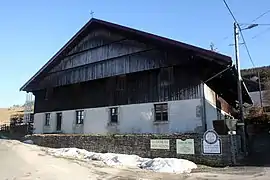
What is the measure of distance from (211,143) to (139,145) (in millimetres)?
5224

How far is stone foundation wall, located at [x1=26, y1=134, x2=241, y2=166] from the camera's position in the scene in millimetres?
17828

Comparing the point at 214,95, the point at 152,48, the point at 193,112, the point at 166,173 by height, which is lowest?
the point at 166,173

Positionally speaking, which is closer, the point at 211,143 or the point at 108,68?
the point at 211,143

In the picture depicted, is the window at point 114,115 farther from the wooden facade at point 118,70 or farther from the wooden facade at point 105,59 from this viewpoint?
the wooden facade at point 105,59

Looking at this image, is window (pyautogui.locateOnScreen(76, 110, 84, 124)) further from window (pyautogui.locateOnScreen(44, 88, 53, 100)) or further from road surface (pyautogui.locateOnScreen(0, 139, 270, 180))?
road surface (pyautogui.locateOnScreen(0, 139, 270, 180))

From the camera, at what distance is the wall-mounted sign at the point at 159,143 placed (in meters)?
20.0

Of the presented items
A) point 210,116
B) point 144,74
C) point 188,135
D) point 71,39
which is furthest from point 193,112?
point 71,39

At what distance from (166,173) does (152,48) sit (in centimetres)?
1201

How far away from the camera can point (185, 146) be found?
19.2 metres

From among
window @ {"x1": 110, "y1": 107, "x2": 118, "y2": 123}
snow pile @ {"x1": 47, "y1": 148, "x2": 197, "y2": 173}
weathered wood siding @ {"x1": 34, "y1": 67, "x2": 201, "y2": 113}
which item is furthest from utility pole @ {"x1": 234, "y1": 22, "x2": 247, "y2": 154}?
window @ {"x1": 110, "y1": 107, "x2": 118, "y2": 123}

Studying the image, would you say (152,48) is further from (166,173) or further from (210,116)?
(166,173)

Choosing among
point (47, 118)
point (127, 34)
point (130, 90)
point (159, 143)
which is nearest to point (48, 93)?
point (47, 118)

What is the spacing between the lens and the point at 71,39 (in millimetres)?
31016

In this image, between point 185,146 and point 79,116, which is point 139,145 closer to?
point 185,146
